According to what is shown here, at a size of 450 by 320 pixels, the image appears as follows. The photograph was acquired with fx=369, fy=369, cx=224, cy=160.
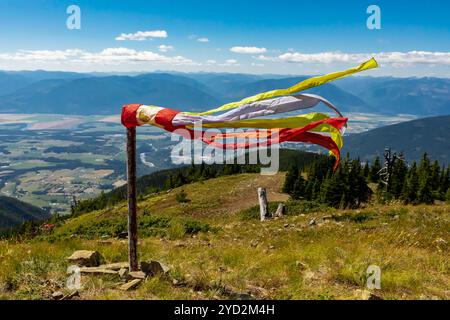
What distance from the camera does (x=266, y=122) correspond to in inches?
270

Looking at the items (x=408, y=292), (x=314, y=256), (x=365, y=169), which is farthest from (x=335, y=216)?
(x=365, y=169)

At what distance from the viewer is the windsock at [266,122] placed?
663 centimetres

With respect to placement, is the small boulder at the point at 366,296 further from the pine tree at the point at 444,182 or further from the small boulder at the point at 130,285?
the pine tree at the point at 444,182

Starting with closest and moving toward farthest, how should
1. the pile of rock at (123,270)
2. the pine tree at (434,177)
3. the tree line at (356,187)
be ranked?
the pile of rock at (123,270)
the tree line at (356,187)
the pine tree at (434,177)

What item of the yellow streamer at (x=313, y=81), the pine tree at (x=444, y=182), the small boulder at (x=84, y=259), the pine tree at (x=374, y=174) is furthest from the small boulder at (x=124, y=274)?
the pine tree at (x=374, y=174)

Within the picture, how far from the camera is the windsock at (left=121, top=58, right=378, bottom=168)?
6.63 m

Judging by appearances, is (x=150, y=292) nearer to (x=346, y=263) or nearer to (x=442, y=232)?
(x=346, y=263)

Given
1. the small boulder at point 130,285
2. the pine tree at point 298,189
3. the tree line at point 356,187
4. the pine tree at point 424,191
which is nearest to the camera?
the small boulder at point 130,285

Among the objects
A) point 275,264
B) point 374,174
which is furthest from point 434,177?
point 275,264

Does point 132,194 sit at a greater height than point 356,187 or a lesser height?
greater

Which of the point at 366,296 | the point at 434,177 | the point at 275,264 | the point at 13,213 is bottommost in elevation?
the point at 13,213

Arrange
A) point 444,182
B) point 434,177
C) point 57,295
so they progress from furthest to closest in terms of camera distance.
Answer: point 444,182, point 434,177, point 57,295

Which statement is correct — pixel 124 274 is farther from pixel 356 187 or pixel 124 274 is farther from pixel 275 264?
pixel 356 187

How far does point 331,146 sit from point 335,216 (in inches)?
513
